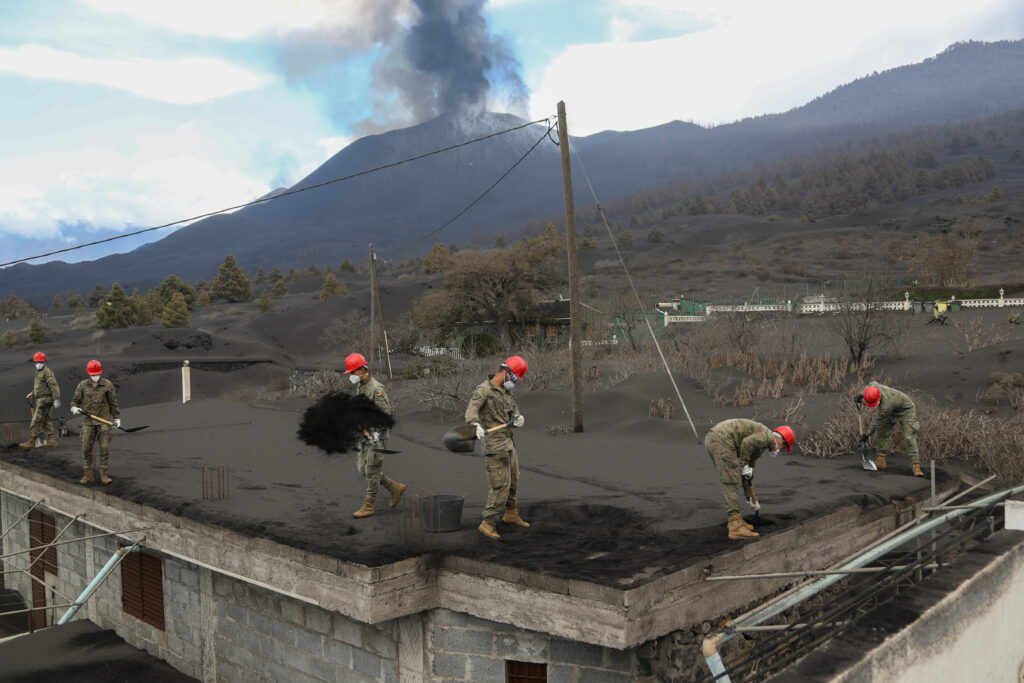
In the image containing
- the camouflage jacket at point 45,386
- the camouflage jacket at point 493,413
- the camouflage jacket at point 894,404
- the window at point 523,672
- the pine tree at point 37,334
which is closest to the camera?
the window at point 523,672

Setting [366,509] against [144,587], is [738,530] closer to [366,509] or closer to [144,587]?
[366,509]

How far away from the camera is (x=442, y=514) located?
28.3 feet

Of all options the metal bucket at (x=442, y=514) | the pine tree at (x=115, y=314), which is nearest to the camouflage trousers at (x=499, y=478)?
the metal bucket at (x=442, y=514)

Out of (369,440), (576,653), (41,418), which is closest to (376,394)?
(369,440)

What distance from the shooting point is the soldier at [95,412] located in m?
11.8

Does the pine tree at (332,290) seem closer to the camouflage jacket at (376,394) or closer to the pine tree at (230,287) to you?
the pine tree at (230,287)

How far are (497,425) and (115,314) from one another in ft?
216

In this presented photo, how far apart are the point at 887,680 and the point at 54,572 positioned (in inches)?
553

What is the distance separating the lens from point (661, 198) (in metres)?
173

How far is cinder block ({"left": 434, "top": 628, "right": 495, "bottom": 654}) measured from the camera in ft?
24.7

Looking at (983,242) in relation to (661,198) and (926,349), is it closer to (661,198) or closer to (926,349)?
(926,349)

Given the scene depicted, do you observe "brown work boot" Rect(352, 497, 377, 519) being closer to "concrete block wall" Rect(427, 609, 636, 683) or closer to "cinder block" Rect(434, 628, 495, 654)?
"concrete block wall" Rect(427, 609, 636, 683)

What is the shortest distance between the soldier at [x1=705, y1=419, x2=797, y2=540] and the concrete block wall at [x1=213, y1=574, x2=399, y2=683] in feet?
11.8

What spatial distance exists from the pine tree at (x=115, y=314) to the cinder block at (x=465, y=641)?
65.6 meters
